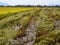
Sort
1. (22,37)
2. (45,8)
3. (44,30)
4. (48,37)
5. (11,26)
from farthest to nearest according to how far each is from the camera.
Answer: (45,8) → (11,26) → (44,30) → (22,37) → (48,37)

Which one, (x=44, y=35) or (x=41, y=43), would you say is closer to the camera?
(x=41, y=43)

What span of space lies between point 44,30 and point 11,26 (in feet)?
9.46

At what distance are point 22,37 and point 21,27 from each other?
311 centimetres

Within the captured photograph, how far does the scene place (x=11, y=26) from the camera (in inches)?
768

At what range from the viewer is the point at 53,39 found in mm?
15133

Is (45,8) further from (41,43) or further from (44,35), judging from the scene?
(41,43)

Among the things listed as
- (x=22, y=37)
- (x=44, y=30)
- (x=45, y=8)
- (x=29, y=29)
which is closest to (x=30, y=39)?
(x=22, y=37)

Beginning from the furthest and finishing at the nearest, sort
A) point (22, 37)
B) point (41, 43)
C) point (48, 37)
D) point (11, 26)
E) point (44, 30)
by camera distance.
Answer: point (11, 26) → point (44, 30) → point (22, 37) → point (48, 37) → point (41, 43)

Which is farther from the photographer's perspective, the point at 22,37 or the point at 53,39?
the point at 22,37

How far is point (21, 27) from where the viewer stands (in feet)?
65.1

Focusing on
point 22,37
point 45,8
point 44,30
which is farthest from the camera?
point 45,8

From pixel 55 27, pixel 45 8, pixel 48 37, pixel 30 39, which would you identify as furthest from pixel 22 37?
pixel 45 8

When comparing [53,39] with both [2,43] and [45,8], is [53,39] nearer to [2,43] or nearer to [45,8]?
[2,43]

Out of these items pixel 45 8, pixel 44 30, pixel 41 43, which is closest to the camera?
pixel 41 43
